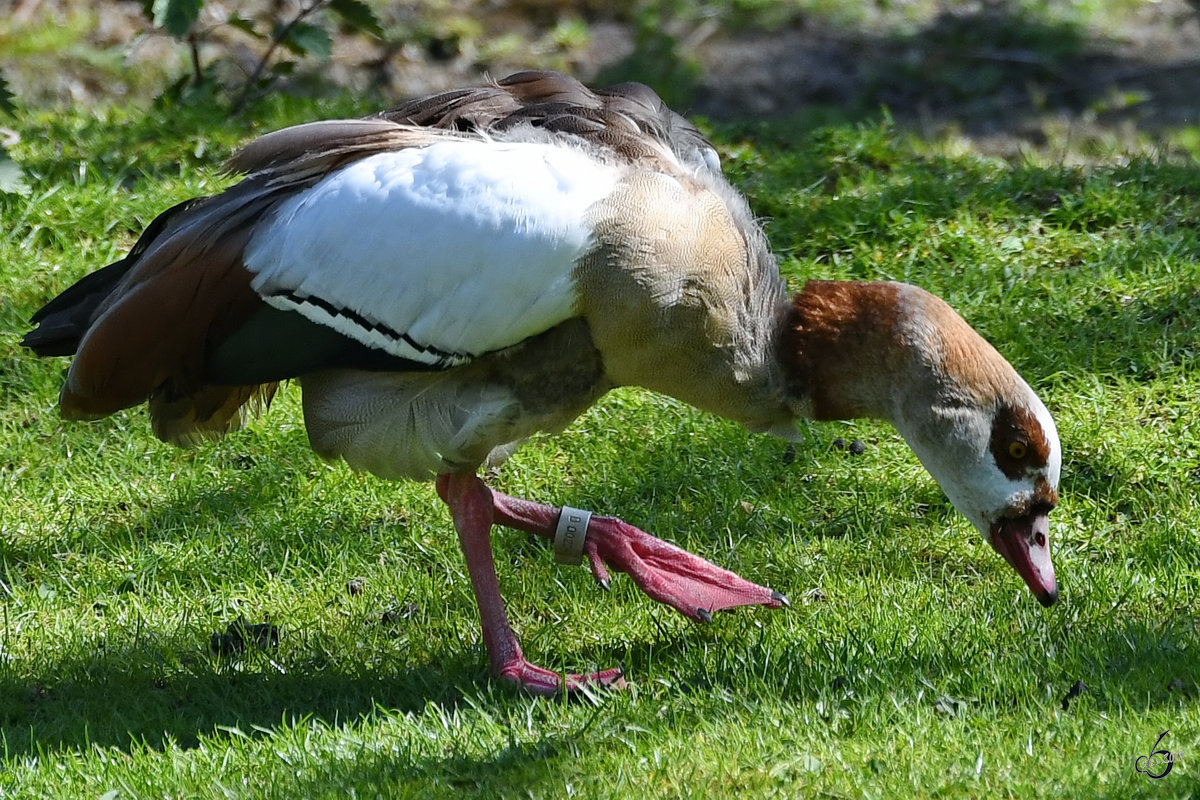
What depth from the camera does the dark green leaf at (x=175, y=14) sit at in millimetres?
6781

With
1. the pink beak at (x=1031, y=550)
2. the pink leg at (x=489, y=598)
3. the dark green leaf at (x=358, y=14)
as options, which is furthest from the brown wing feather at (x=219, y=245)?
the dark green leaf at (x=358, y=14)

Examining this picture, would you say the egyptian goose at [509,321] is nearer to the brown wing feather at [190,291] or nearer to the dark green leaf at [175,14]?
the brown wing feather at [190,291]

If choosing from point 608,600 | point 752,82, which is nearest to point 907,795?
point 608,600

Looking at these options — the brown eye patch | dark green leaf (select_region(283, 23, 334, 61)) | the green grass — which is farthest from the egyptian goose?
dark green leaf (select_region(283, 23, 334, 61))

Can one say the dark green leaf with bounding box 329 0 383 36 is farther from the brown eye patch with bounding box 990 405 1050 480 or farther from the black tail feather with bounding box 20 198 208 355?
the brown eye patch with bounding box 990 405 1050 480

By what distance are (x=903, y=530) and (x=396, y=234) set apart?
2.20 meters

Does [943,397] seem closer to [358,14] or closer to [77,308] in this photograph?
[77,308]

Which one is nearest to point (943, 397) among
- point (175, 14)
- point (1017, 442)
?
point (1017, 442)

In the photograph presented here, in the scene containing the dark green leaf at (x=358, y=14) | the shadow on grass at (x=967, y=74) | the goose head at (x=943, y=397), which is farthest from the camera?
the shadow on grass at (x=967, y=74)

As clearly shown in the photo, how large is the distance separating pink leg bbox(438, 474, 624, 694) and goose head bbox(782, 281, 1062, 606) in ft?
3.47

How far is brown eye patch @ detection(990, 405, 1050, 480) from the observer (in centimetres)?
412

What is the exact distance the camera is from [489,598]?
14.5ft

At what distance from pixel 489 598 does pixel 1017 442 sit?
1668 millimetres

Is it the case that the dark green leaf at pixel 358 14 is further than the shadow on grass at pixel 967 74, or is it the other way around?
the shadow on grass at pixel 967 74
